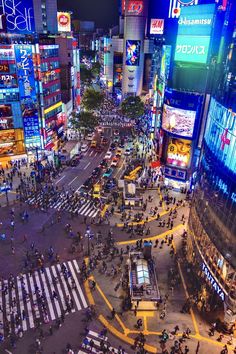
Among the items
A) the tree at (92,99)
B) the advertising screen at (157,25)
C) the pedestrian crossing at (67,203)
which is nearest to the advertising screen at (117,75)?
the advertising screen at (157,25)

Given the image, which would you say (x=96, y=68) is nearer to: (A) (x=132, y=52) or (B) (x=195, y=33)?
(A) (x=132, y=52)

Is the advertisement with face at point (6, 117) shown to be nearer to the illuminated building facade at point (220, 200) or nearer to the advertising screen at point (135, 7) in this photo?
the illuminated building facade at point (220, 200)

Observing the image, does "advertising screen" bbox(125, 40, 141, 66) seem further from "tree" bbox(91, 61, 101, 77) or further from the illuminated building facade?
the illuminated building facade

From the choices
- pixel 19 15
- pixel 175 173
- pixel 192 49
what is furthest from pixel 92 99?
pixel 192 49

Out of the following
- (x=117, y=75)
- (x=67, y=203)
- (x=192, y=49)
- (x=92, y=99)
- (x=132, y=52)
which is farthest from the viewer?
(x=117, y=75)

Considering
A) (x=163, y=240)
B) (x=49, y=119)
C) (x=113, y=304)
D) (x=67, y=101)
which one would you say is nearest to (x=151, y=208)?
(x=163, y=240)

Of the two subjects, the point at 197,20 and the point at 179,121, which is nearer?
the point at 197,20
